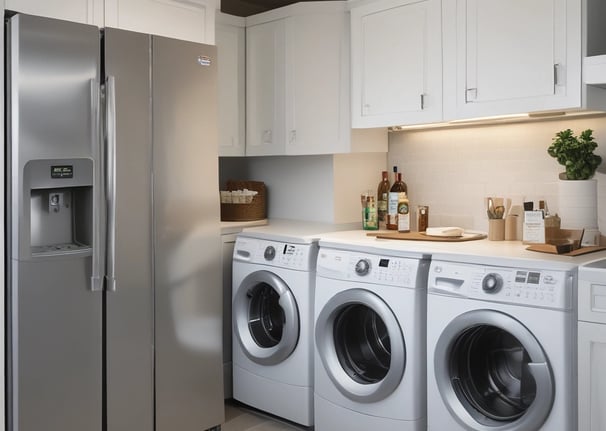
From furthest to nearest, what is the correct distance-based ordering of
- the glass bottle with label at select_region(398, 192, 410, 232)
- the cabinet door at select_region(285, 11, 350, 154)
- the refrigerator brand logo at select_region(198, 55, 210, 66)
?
the cabinet door at select_region(285, 11, 350, 154) < the glass bottle with label at select_region(398, 192, 410, 232) < the refrigerator brand logo at select_region(198, 55, 210, 66)

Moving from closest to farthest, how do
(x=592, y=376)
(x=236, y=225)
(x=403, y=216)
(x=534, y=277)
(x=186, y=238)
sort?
(x=592, y=376) < (x=534, y=277) < (x=186, y=238) < (x=403, y=216) < (x=236, y=225)

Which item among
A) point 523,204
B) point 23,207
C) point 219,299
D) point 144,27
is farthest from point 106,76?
point 523,204

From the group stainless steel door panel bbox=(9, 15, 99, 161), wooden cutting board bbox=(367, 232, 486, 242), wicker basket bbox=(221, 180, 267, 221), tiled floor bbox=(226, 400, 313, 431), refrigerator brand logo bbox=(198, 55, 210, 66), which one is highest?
refrigerator brand logo bbox=(198, 55, 210, 66)

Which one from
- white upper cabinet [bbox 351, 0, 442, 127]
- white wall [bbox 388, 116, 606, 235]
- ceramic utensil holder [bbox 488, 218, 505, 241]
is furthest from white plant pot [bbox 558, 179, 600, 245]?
white upper cabinet [bbox 351, 0, 442, 127]

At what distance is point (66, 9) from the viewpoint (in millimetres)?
2893

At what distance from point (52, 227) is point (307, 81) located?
5.35 feet

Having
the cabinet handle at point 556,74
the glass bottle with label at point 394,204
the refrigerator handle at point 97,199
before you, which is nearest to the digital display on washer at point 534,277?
the cabinet handle at point 556,74

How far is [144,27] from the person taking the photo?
3191 millimetres

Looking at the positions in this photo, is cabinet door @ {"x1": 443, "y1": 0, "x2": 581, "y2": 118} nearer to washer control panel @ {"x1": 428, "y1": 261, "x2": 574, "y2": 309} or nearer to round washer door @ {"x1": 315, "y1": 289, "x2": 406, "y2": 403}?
washer control panel @ {"x1": 428, "y1": 261, "x2": 574, "y2": 309}

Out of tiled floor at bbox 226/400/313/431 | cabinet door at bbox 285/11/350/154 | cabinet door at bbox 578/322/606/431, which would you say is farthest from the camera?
cabinet door at bbox 285/11/350/154

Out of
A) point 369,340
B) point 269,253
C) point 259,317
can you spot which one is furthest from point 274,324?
point 369,340

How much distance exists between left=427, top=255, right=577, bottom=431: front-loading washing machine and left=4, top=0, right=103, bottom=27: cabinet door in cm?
187

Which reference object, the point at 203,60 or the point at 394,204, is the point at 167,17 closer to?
the point at 203,60

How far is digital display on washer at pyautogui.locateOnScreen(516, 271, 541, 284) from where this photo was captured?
2.46 meters
